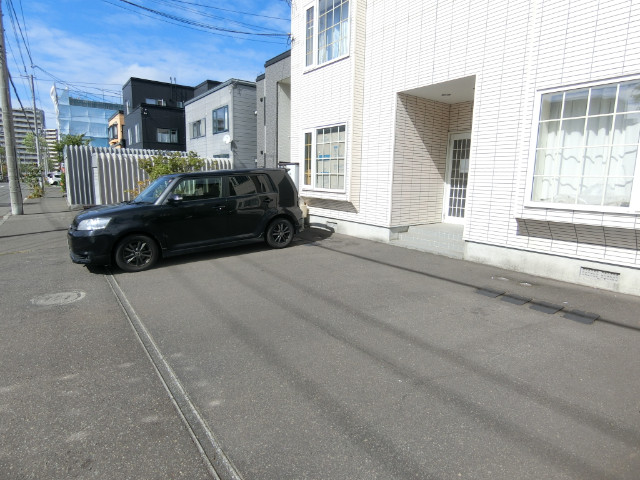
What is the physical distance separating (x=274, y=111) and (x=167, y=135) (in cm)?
1698

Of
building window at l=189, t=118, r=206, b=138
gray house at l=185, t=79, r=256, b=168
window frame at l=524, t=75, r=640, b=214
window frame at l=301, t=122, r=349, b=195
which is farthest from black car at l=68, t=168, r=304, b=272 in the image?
building window at l=189, t=118, r=206, b=138

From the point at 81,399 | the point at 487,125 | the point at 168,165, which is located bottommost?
the point at 81,399

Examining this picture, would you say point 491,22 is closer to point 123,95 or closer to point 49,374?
point 49,374

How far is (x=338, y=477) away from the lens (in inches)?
83.1

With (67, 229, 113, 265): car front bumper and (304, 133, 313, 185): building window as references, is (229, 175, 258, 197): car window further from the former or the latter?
(304, 133, 313, 185): building window

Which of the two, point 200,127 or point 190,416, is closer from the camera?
point 190,416

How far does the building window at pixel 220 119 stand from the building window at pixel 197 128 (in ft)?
6.11

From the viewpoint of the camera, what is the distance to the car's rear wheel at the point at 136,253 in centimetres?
625

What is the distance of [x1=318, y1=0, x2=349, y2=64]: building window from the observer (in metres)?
9.25

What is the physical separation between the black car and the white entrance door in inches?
155

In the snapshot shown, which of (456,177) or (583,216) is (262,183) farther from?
(583,216)

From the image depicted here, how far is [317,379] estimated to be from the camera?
3.12m

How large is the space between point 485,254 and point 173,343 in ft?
18.1

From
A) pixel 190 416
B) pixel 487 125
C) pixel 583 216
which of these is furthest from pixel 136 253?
pixel 583 216
